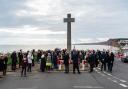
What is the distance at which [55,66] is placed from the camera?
1603 inches

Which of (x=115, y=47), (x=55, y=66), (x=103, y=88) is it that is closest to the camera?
(x=103, y=88)

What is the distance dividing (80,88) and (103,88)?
1090 millimetres

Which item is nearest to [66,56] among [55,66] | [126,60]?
[55,66]

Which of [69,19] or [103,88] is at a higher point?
[69,19]

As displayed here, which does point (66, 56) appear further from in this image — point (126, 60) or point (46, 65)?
point (126, 60)

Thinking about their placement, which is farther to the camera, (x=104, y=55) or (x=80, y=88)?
(x=104, y=55)

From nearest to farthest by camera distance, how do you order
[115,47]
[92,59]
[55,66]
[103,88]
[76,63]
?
[103,88] < [76,63] < [92,59] < [55,66] < [115,47]

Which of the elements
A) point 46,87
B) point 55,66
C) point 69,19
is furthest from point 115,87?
point 69,19

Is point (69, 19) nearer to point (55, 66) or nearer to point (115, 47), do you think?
point (55, 66)

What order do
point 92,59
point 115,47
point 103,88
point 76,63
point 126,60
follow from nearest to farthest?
1. point 103,88
2. point 76,63
3. point 92,59
4. point 126,60
5. point 115,47

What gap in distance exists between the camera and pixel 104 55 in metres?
39.4

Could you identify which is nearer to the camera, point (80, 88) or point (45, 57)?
point (80, 88)

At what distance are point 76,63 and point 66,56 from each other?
5.22 ft

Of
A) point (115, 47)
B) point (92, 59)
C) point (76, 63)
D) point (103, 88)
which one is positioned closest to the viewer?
point (103, 88)
